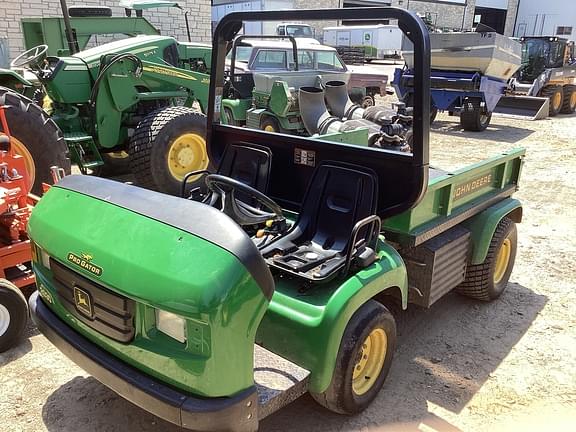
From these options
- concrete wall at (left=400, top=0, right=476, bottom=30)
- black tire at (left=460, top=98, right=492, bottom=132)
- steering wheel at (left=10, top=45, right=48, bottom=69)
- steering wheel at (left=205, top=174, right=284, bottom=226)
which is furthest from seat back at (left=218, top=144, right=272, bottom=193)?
concrete wall at (left=400, top=0, right=476, bottom=30)

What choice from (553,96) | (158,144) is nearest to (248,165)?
(158,144)

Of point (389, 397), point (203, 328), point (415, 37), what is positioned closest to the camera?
point (203, 328)

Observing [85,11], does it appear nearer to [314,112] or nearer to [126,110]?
[126,110]

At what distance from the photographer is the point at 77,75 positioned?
19.3 feet

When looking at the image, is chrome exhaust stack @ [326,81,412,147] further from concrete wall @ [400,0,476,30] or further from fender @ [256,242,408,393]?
concrete wall @ [400,0,476,30]

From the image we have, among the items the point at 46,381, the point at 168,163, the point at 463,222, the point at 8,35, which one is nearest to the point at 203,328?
the point at 46,381

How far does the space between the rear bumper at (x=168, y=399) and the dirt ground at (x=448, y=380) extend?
0.57 metres

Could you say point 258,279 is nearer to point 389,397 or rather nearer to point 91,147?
point 389,397

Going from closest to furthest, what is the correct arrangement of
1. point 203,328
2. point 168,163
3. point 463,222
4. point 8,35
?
point 203,328 → point 463,222 → point 168,163 → point 8,35

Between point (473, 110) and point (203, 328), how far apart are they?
10843 mm

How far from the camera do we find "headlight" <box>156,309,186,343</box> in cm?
185

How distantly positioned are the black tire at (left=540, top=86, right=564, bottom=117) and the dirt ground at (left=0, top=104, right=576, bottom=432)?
11353 mm

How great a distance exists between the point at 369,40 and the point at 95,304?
97.9 ft

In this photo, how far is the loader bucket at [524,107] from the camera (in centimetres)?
1272
